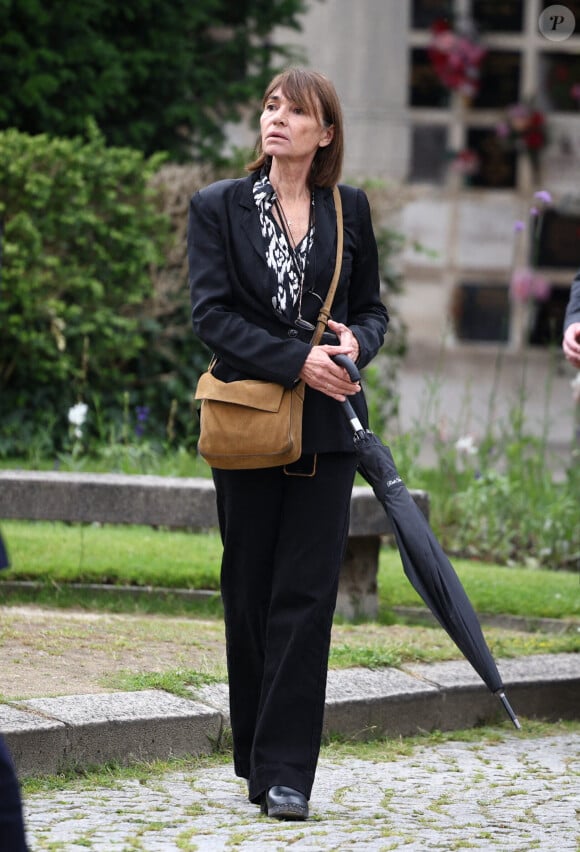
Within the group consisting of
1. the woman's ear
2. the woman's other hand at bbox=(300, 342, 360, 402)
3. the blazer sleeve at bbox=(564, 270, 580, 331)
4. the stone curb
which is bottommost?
the stone curb

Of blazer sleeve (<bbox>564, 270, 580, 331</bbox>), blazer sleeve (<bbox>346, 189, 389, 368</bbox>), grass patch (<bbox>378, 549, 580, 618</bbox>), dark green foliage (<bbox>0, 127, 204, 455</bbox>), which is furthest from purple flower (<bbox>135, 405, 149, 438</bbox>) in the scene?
blazer sleeve (<bbox>346, 189, 389, 368</bbox>)

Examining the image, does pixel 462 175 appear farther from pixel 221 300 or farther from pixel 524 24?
pixel 221 300

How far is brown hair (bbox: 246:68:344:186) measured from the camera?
3.96 meters

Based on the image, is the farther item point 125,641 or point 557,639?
point 557,639

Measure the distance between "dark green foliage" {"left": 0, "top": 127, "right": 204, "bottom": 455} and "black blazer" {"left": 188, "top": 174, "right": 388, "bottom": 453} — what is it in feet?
17.9

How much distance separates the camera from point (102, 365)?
33.9 feet

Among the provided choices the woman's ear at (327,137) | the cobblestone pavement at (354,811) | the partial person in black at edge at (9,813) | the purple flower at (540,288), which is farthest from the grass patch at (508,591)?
the purple flower at (540,288)

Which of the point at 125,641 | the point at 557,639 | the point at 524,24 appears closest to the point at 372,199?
the point at 524,24

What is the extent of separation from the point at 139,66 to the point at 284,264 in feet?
25.5

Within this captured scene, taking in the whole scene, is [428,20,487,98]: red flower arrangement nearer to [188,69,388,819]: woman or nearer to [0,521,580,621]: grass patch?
[0,521,580,621]: grass patch

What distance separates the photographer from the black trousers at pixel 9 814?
258 cm

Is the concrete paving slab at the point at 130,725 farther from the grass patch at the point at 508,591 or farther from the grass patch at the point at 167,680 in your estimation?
the grass patch at the point at 508,591

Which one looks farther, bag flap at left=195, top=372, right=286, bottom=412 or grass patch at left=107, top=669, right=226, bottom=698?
grass patch at left=107, top=669, right=226, bottom=698

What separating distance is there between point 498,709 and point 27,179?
17.2 ft
